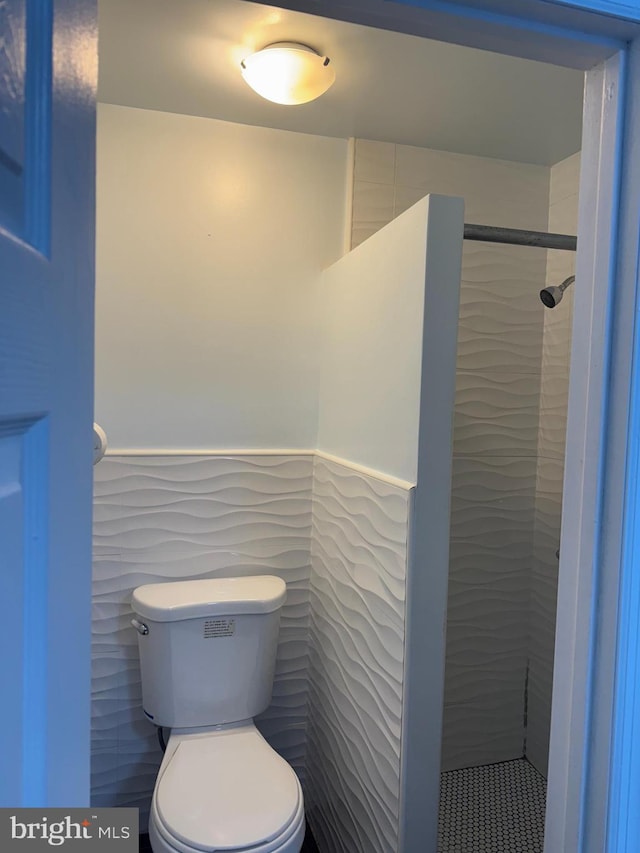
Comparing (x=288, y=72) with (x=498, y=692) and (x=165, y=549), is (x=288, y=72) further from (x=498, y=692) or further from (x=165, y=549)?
(x=498, y=692)

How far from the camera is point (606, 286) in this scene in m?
0.74

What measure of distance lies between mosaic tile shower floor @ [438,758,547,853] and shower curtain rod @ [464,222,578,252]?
1.84 meters

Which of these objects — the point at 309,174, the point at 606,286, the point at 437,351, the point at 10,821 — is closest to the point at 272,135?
the point at 309,174

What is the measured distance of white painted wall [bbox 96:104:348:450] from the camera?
195cm

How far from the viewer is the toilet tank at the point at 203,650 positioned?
1799 mm

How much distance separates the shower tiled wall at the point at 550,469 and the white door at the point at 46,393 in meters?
1.88

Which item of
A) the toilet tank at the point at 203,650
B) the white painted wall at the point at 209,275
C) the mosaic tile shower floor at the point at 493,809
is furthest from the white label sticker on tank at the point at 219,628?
the mosaic tile shower floor at the point at 493,809

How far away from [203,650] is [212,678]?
3.7 inches

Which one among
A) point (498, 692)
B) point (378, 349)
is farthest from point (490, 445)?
point (498, 692)

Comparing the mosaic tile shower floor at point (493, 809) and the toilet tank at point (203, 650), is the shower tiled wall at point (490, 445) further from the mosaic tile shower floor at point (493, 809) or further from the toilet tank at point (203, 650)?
the toilet tank at point (203, 650)

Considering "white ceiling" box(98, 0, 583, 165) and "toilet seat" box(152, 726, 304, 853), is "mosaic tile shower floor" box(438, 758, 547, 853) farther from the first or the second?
"white ceiling" box(98, 0, 583, 165)

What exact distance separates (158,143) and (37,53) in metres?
1.62

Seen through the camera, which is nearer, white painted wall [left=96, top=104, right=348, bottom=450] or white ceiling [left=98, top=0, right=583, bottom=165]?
white ceiling [left=98, top=0, right=583, bottom=165]

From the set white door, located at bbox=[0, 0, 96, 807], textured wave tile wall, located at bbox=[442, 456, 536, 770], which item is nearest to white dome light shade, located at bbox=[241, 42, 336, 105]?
white door, located at bbox=[0, 0, 96, 807]
